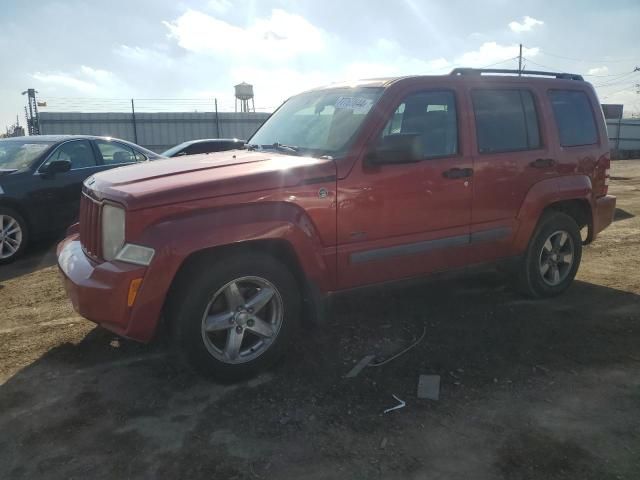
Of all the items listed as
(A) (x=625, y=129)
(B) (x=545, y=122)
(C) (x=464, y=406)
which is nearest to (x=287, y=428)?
(C) (x=464, y=406)

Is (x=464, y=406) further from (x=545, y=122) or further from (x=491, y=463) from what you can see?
(x=545, y=122)

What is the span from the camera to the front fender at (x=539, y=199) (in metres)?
4.57

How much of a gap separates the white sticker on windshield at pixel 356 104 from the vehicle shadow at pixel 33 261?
4.33 m

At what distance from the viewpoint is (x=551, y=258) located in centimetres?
500

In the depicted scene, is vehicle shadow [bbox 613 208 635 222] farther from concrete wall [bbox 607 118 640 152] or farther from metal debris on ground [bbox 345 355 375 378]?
concrete wall [bbox 607 118 640 152]

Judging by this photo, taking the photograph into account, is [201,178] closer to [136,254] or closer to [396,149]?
[136,254]

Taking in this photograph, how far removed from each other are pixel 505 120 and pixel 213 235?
9.21 ft

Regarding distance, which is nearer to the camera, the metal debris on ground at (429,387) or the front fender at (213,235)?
the front fender at (213,235)

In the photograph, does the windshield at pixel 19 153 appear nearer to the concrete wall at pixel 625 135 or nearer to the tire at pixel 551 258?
the tire at pixel 551 258

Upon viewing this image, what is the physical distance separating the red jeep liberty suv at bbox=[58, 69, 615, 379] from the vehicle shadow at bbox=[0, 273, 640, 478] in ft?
1.09

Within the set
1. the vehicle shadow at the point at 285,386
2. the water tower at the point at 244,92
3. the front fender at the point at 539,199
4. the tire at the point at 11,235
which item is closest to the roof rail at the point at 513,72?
the front fender at the point at 539,199

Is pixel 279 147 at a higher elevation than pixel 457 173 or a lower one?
higher

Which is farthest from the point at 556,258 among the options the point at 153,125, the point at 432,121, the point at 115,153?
the point at 153,125

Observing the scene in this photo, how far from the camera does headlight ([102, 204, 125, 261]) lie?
3.13 metres
